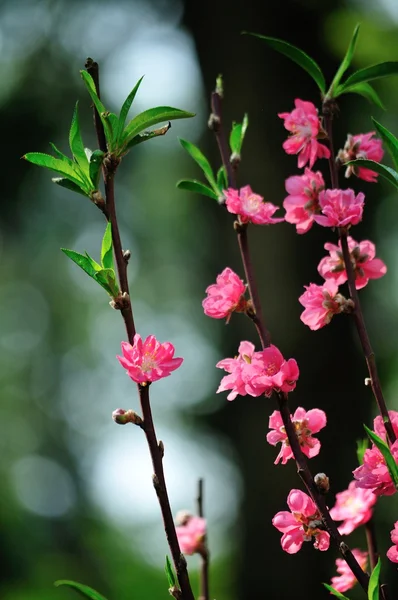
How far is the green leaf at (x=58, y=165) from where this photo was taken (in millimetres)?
547

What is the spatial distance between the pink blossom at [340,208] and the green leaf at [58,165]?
19cm

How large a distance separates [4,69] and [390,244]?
2673 mm

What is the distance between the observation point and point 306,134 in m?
0.65

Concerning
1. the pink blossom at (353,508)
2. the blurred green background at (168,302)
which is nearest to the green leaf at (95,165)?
the pink blossom at (353,508)

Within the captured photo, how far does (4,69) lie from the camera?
14.5 ft

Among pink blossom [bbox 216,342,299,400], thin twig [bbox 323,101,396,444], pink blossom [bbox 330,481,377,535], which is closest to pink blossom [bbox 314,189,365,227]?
thin twig [bbox 323,101,396,444]

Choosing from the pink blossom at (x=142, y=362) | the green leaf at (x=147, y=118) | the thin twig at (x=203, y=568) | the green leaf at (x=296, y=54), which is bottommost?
the thin twig at (x=203, y=568)

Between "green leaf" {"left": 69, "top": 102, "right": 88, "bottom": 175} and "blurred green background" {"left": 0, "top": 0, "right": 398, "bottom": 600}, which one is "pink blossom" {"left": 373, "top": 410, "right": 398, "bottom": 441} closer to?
"green leaf" {"left": 69, "top": 102, "right": 88, "bottom": 175}

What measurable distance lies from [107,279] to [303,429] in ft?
0.66

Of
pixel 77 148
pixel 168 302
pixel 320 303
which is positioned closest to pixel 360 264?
pixel 320 303

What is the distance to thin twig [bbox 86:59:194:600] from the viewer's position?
469mm

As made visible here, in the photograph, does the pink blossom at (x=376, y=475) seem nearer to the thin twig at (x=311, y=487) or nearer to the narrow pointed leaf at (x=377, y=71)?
the thin twig at (x=311, y=487)

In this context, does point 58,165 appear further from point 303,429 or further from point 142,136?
point 303,429

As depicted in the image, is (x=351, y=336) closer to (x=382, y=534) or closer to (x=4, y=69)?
(x=382, y=534)
